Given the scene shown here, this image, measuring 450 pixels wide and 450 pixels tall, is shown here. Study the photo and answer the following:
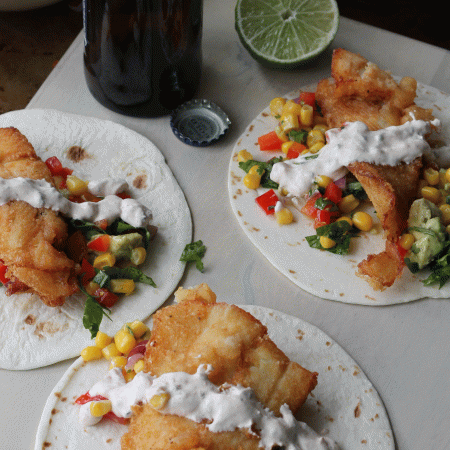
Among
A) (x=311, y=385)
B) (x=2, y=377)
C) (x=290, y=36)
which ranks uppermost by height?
(x=290, y=36)

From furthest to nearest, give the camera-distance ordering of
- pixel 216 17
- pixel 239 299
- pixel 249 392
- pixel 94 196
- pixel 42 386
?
pixel 216 17 → pixel 94 196 → pixel 239 299 → pixel 42 386 → pixel 249 392

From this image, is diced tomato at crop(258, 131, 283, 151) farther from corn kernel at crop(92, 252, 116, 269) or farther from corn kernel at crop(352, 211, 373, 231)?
corn kernel at crop(92, 252, 116, 269)

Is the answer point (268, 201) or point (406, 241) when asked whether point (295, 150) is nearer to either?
point (268, 201)

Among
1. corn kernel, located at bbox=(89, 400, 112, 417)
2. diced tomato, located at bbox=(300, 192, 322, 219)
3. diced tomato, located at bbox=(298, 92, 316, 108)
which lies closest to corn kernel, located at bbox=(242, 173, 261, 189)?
diced tomato, located at bbox=(300, 192, 322, 219)

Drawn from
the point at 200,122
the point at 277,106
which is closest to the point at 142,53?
the point at 200,122

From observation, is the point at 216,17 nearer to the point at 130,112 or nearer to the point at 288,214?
the point at 130,112

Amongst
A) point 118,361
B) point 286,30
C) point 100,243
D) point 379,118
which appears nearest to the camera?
point 118,361

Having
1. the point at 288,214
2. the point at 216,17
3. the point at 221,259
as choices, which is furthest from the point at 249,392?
the point at 216,17
